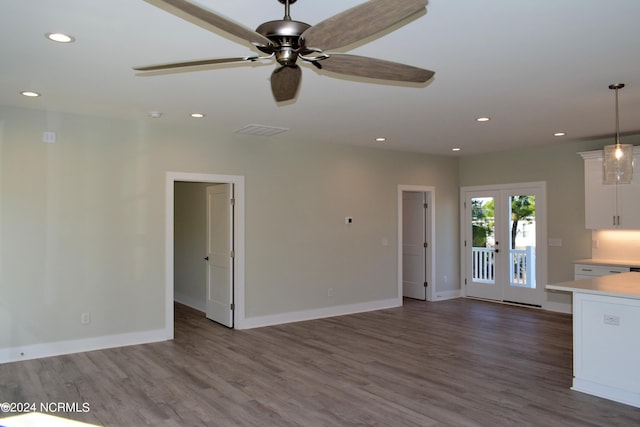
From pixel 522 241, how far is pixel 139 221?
6.13 meters

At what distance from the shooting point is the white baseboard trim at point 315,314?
6.33 meters

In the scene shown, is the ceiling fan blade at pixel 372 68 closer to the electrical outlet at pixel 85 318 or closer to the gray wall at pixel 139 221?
the gray wall at pixel 139 221

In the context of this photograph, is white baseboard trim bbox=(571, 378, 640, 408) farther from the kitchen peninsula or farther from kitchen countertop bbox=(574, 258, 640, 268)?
kitchen countertop bbox=(574, 258, 640, 268)

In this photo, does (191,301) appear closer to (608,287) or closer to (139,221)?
(139,221)

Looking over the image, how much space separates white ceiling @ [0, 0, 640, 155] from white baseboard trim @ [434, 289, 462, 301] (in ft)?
11.4

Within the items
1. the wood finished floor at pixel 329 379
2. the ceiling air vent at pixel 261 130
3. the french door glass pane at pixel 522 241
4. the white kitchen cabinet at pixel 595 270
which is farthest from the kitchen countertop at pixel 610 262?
the ceiling air vent at pixel 261 130

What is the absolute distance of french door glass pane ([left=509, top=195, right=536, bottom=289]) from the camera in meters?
7.77

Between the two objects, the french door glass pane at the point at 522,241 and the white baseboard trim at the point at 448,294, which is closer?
the french door glass pane at the point at 522,241

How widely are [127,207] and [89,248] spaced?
62cm

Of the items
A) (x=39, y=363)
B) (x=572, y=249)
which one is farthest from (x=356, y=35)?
(x=572, y=249)

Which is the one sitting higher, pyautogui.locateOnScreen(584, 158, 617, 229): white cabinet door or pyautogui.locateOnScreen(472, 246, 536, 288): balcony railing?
pyautogui.locateOnScreen(584, 158, 617, 229): white cabinet door

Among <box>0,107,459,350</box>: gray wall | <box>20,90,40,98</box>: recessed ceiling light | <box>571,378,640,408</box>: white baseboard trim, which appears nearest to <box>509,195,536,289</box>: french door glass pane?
<box>0,107,459,350</box>: gray wall

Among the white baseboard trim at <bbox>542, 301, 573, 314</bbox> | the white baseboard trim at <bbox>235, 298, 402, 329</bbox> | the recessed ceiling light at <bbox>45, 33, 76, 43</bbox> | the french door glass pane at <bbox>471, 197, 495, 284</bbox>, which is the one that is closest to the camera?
the recessed ceiling light at <bbox>45, 33, 76, 43</bbox>

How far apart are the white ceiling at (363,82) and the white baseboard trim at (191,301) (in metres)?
2.98
